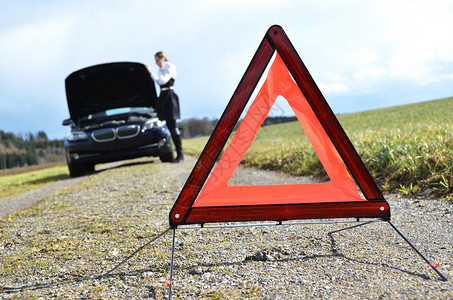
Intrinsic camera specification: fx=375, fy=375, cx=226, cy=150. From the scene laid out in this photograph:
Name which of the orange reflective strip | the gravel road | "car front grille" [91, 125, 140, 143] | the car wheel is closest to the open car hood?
"car front grille" [91, 125, 140, 143]

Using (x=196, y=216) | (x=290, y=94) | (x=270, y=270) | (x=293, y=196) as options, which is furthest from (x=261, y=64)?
(x=270, y=270)

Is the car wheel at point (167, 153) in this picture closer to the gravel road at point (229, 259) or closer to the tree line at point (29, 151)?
the gravel road at point (229, 259)

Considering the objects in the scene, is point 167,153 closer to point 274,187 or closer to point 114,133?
point 114,133

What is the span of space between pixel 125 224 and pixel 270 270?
6.15 feet

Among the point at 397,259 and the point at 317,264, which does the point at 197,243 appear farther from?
the point at 397,259

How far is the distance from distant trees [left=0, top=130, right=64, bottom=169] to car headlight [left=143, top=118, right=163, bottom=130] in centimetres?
9022

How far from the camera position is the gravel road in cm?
204

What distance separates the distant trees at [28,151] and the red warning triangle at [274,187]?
97288 millimetres

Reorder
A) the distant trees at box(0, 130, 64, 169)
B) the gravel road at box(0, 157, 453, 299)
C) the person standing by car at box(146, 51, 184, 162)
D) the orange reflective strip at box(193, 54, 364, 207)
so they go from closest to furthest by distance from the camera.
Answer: the gravel road at box(0, 157, 453, 299) < the orange reflective strip at box(193, 54, 364, 207) < the person standing by car at box(146, 51, 184, 162) < the distant trees at box(0, 130, 64, 169)

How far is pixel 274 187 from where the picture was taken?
8.06 feet

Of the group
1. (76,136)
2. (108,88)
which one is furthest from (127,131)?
(108,88)

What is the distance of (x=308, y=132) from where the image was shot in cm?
252

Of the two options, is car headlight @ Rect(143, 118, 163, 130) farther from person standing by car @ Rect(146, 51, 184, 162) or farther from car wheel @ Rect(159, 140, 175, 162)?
car wheel @ Rect(159, 140, 175, 162)

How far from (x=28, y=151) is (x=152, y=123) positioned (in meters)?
98.2
